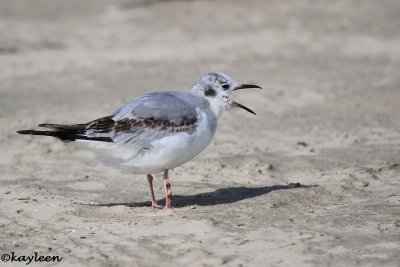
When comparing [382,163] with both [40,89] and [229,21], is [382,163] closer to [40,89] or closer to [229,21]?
[40,89]

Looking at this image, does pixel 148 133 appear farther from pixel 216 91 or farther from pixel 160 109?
pixel 216 91

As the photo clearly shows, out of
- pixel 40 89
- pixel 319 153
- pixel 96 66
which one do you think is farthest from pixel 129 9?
pixel 319 153

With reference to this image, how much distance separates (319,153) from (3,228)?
356 cm

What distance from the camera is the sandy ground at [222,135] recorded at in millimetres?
5504

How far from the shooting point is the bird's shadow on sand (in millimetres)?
6613

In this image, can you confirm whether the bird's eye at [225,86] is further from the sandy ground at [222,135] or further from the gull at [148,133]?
the sandy ground at [222,135]

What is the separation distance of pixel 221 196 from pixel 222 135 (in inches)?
93.7

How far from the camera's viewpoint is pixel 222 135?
9.11 metres

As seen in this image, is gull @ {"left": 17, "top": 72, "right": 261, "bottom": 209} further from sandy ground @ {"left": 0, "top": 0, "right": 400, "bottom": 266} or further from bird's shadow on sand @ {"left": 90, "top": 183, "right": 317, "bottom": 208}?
sandy ground @ {"left": 0, "top": 0, "right": 400, "bottom": 266}

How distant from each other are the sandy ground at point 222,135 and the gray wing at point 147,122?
600 millimetres

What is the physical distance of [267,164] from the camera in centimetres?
781

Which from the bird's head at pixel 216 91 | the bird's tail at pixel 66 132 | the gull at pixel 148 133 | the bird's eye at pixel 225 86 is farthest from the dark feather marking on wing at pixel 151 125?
the bird's eye at pixel 225 86

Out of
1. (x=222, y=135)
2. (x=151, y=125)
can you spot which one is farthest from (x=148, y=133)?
(x=222, y=135)

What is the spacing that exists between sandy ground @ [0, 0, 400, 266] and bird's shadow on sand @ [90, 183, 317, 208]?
3 centimetres
